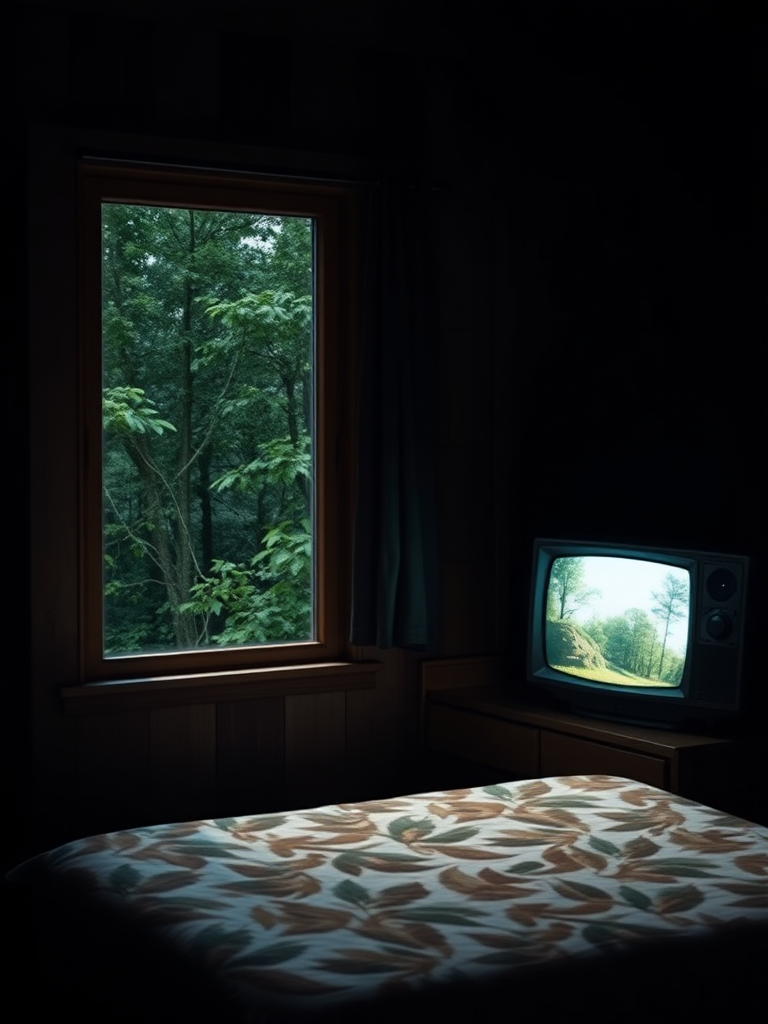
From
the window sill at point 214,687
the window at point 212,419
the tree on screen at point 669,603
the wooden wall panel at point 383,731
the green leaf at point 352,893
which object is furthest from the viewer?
the wooden wall panel at point 383,731

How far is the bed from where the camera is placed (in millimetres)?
1911

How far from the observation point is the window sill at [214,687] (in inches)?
137

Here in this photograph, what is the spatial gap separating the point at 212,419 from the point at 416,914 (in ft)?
6.36

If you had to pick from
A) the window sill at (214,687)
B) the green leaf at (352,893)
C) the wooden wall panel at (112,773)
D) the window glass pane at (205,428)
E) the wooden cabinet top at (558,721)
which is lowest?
the wooden wall panel at (112,773)

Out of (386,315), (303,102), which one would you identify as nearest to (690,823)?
(386,315)

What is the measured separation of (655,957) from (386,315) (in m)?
2.21

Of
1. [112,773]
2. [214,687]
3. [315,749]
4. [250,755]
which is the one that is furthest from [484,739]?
[112,773]

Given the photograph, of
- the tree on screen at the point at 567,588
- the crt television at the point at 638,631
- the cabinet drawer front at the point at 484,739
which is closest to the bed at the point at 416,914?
the crt television at the point at 638,631

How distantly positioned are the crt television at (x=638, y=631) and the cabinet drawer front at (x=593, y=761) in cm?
13

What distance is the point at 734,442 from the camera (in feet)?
11.6

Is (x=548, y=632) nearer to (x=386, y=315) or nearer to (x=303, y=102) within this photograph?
(x=386, y=315)

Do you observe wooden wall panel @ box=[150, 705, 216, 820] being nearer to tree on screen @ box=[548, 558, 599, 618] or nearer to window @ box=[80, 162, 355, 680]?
window @ box=[80, 162, 355, 680]

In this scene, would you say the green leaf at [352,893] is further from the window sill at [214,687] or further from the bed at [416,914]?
the window sill at [214,687]

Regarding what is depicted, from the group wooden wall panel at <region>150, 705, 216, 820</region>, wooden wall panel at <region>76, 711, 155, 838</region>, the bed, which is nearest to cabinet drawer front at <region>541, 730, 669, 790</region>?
the bed
